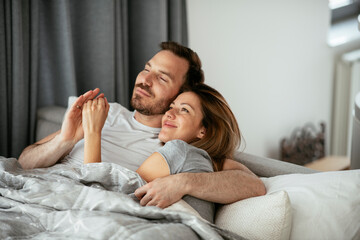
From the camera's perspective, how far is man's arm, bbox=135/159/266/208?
1079 mm

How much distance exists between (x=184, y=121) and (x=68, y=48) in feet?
3.38

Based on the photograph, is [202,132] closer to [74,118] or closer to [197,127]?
[197,127]

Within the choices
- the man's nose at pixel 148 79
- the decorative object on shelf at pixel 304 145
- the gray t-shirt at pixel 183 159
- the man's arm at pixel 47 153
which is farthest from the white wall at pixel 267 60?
the gray t-shirt at pixel 183 159

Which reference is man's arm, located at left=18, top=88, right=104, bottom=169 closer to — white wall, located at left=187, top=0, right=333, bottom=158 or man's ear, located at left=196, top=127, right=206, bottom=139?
man's ear, located at left=196, top=127, right=206, bottom=139

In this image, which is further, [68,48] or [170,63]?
[68,48]

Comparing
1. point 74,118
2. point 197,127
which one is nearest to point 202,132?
point 197,127

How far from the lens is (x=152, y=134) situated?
1672 millimetres

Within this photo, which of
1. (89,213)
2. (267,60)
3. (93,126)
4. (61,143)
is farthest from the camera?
(267,60)

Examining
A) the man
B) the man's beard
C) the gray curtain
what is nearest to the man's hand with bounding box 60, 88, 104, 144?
the man

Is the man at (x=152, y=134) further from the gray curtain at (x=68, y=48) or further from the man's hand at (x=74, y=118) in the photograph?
the gray curtain at (x=68, y=48)

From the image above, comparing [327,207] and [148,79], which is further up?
[148,79]

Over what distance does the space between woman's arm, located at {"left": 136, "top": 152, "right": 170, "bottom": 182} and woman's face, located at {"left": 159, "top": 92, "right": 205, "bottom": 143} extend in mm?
205

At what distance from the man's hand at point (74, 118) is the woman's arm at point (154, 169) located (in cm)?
41

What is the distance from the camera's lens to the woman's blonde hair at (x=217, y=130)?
139 cm
